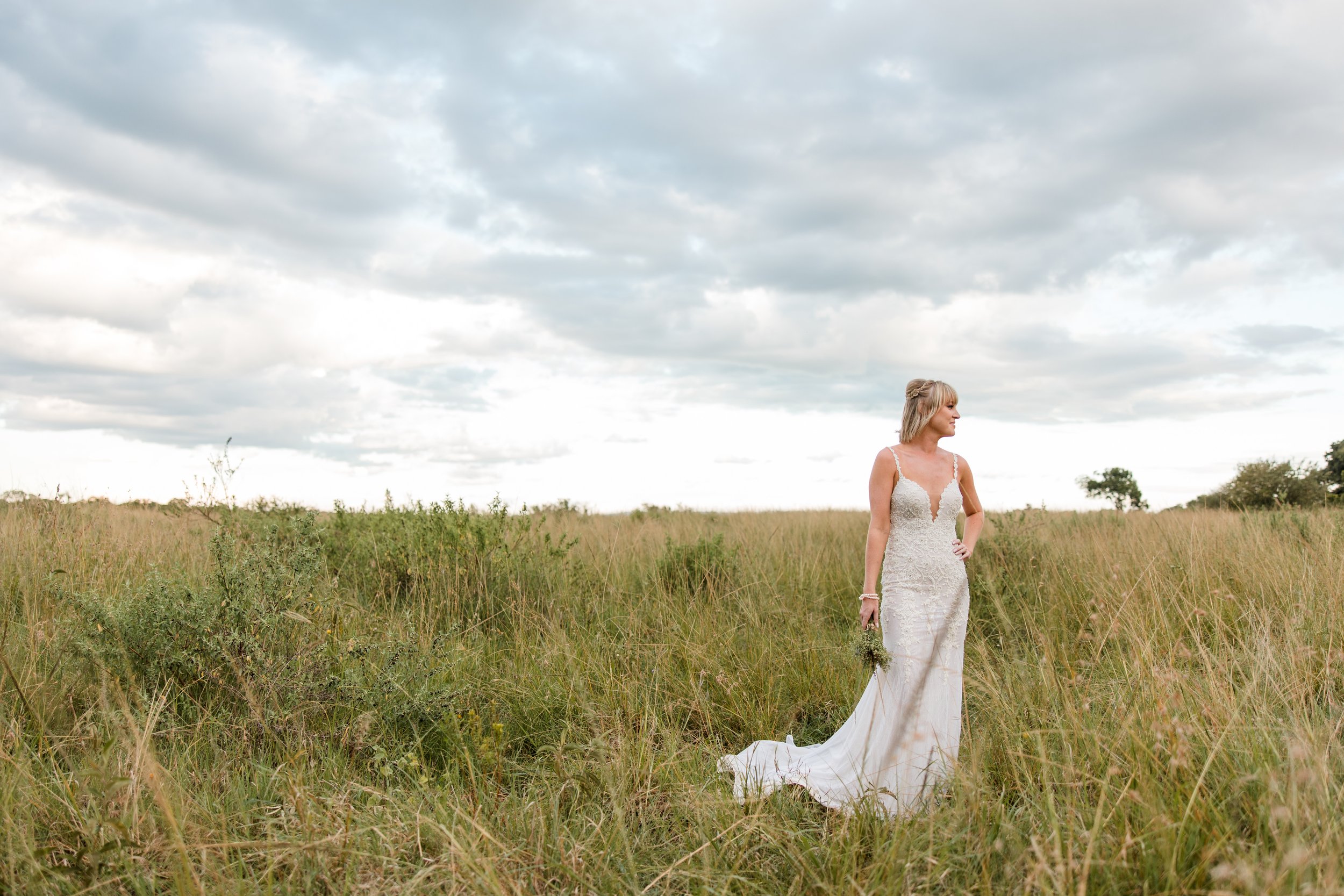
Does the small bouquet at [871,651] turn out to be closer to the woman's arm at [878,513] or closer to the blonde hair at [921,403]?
the woman's arm at [878,513]

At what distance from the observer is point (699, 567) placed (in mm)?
8727

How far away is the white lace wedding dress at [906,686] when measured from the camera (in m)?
4.42

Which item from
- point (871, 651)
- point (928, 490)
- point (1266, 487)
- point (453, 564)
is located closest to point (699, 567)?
point (453, 564)

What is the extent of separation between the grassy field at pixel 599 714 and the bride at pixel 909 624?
13.3 inches

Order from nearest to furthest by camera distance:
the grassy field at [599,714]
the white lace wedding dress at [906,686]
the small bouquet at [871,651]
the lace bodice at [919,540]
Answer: the grassy field at [599,714] < the white lace wedding dress at [906,686] < the small bouquet at [871,651] < the lace bodice at [919,540]

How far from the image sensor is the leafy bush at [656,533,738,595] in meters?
8.46

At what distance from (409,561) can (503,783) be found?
425 centimetres

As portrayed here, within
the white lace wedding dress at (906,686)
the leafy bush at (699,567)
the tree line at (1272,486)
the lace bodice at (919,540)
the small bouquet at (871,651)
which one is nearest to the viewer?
the white lace wedding dress at (906,686)

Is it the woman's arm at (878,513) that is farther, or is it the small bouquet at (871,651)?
the woman's arm at (878,513)

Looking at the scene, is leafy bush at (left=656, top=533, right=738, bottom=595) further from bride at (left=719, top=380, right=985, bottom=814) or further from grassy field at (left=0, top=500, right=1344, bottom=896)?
bride at (left=719, top=380, right=985, bottom=814)

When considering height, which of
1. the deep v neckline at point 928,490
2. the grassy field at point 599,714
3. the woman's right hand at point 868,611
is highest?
the deep v neckline at point 928,490

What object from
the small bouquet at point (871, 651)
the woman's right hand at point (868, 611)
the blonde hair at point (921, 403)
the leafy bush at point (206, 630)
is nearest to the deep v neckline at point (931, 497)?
the blonde hair at point (921, 403)

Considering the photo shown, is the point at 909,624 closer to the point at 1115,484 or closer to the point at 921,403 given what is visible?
the point at 921,403

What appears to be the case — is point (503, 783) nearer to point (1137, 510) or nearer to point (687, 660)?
point (687, 660)
